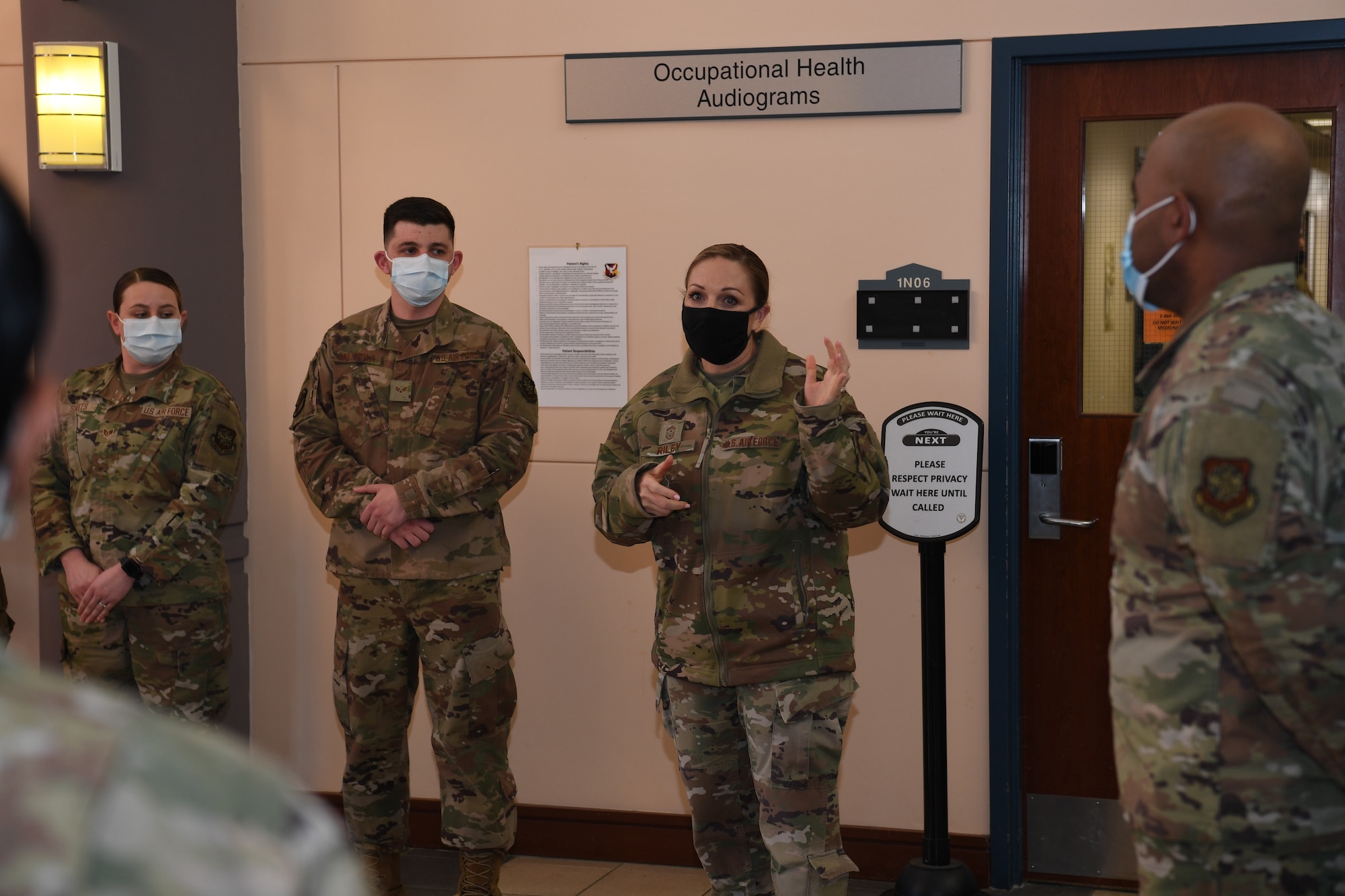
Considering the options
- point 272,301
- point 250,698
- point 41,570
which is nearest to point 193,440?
point 41,570

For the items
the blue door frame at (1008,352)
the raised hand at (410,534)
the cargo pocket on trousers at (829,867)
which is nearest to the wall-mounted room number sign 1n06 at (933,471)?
the blue door frame at (1008,352)

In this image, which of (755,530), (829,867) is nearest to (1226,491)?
(755,530)

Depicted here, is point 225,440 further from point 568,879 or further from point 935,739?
point 935,739

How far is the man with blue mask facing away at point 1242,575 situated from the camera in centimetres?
157

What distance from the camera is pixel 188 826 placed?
58 centimetres

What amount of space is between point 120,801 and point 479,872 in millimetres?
3070

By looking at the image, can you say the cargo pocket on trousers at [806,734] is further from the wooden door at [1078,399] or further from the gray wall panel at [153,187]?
the gray wall panel at [153,187]

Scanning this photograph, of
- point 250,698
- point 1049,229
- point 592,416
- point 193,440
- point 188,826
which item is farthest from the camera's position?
point 250,698

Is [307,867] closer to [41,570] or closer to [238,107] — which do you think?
[41,570]

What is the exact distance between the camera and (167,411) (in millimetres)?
3529

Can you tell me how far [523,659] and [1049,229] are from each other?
2.27 m

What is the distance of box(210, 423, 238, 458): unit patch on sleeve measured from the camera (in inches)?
140

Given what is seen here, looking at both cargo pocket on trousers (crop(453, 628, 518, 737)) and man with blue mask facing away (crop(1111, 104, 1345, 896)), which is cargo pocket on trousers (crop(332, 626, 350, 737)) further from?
man with blue mask facing away (crop(1111, 104, 1345, 896))

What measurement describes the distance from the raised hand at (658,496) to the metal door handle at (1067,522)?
5.03 feet
